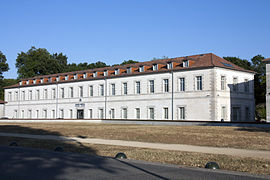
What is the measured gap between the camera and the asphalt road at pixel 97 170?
9031 mm

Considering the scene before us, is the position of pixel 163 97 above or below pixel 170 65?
below

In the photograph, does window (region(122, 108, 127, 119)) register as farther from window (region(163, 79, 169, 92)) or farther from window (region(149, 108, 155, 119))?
window (region(163, 79, 169, 92))

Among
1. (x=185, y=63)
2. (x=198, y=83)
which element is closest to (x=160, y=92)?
(x=185, y=63)

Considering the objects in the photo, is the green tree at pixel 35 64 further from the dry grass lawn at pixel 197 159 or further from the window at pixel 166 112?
the dry grass lawn at pixel 197 159

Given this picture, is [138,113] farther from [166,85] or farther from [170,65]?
[170,65]

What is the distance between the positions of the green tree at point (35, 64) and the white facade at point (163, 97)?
21451mm

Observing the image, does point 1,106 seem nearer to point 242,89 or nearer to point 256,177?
point 242,89

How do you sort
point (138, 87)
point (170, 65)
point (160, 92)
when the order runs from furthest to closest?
point (138, 87), point (160, 92), point (170, 65)

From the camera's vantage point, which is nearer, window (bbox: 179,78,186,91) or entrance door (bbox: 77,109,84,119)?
window (bbox: 179,78,186,91)

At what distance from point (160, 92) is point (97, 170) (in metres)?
44.4

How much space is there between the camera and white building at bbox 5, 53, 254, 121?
49312mm

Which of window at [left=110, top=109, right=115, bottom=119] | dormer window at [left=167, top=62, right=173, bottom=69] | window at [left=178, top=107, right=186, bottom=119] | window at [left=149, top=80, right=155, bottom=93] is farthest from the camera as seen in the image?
window at [left=110, top=109, right=115, bottom=119]

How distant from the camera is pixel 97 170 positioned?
33.0 feet

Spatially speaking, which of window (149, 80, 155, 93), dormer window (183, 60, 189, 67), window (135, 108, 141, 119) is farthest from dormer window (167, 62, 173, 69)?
window (135, 108, 141, 119)
